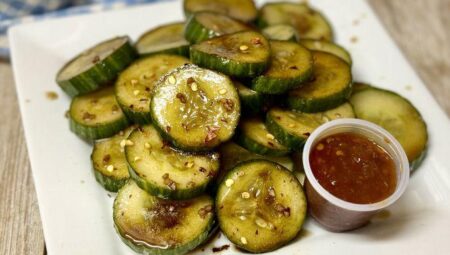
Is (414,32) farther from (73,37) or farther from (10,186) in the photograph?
(10,186)

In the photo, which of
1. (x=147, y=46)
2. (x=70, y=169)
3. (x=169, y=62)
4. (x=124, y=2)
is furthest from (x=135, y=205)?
(x=124, y=2)

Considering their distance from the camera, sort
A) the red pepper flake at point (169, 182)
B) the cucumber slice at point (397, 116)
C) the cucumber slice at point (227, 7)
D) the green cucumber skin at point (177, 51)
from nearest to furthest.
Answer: the red pepper flake at point (169, 182), the cucumber slice at point (397, 116), the green cucumber skin at point (177, 51), the cucumber slice at point (227, 7)

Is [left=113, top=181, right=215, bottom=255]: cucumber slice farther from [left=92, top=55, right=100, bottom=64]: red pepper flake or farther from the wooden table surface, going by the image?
[left=92, top=55, right=100, bottom=64]: red pepper flake

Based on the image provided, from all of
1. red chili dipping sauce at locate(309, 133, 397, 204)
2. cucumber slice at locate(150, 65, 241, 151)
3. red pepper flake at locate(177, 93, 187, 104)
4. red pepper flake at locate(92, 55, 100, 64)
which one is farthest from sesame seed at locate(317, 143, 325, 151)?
red pepper flake at locate(92, 55, 100, 64)

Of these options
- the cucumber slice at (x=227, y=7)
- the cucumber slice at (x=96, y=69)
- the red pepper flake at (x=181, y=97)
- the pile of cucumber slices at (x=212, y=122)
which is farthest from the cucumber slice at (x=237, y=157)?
the cucumber slice at (x=227, y=7)

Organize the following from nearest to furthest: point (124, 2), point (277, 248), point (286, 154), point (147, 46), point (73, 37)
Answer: point (277, 248), point (286, 154), point (147, 46), point (73, 37), point (124, 2)

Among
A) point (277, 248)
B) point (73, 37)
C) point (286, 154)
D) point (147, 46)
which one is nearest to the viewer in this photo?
point (277, 248)

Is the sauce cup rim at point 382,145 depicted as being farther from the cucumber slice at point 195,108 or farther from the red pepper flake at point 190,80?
the red pepper flake at point 190,80

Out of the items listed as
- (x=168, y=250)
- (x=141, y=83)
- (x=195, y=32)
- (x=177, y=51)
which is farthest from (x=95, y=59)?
(x=168, y=250)
